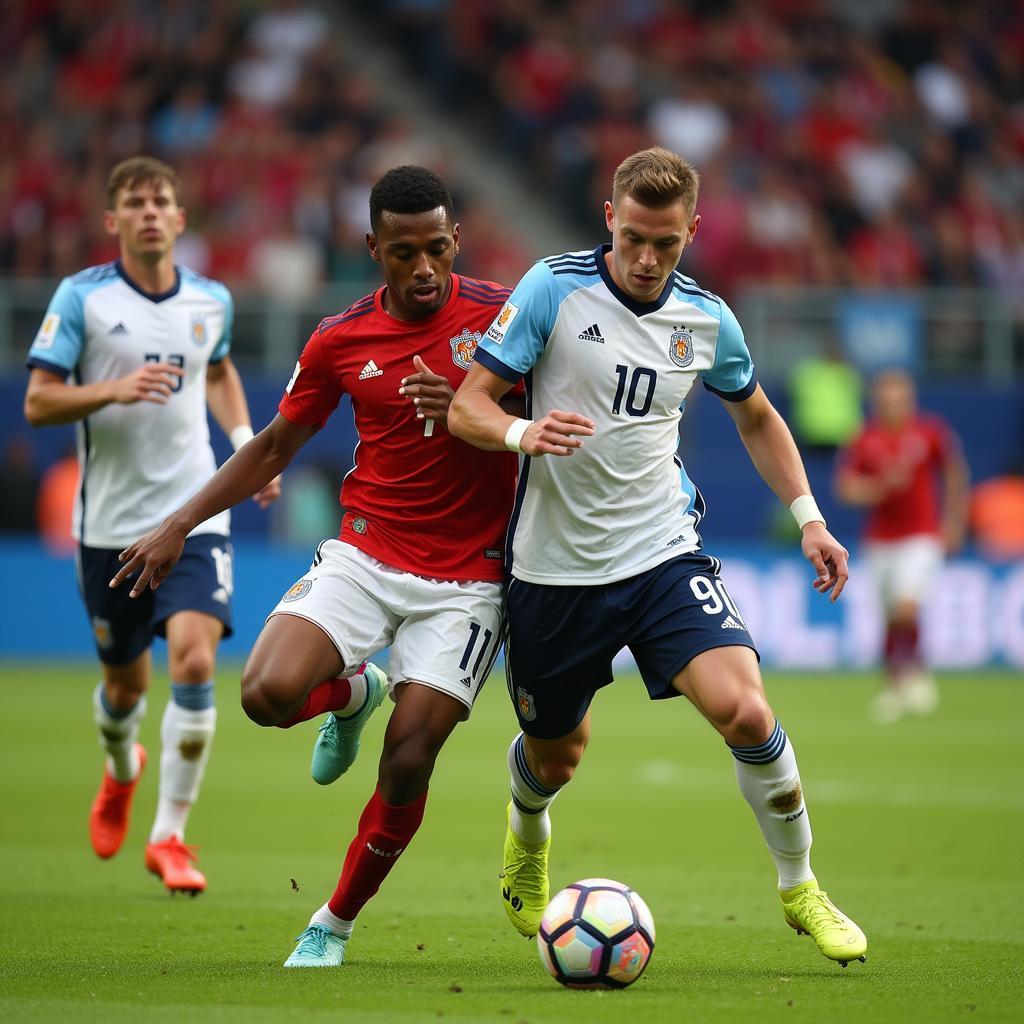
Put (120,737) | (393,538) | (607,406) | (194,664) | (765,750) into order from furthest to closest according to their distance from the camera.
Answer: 1. (120,737)
2. (194,664)
3. (393,538)
4. (607,406)
5. (765,750)

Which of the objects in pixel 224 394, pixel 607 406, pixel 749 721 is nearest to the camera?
pixel 749 721

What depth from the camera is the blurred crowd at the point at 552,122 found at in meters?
20.3

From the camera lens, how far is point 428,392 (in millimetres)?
5887

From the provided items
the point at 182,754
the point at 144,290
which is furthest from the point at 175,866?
the point at 144,290

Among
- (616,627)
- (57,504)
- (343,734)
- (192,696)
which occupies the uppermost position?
(616,627)

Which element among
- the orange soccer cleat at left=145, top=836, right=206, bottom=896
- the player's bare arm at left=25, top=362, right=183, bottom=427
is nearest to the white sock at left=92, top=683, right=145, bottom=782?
the orange soccer cleat at left=145, top=836, right=206, bottom=896

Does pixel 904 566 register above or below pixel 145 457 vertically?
Result: below

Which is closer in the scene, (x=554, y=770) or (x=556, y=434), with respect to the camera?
(x=556, y=434)

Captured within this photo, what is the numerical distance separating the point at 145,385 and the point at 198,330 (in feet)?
3.08

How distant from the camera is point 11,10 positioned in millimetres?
22422

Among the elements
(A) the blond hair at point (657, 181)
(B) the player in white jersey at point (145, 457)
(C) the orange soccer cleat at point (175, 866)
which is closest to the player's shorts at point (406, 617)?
(A) the blond hair at point (657, 181)

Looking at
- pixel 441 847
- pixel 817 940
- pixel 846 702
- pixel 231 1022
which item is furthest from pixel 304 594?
pixel 846 702

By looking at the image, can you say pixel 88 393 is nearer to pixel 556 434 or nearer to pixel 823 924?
pixel 556 434

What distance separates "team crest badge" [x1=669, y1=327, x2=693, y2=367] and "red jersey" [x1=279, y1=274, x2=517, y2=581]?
0.63 meters
